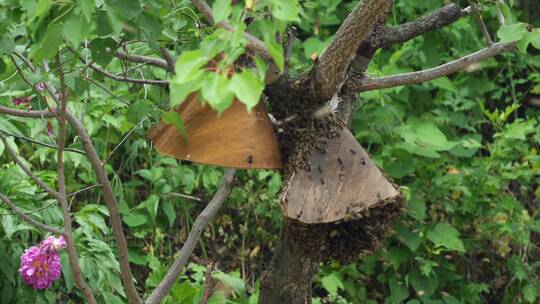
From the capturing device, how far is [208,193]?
180 inches

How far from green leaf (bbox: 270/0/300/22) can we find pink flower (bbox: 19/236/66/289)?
1745 millimetres

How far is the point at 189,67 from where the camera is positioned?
148cm

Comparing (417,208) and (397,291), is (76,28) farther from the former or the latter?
(397,291)

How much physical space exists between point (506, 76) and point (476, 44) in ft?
1.59

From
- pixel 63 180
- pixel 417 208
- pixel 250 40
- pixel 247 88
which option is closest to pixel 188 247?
pixel 63 180

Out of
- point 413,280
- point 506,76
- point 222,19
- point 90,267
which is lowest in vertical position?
point 413,280

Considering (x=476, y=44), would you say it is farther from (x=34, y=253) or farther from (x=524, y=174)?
(x=34, y=253)

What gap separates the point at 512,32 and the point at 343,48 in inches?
15.8

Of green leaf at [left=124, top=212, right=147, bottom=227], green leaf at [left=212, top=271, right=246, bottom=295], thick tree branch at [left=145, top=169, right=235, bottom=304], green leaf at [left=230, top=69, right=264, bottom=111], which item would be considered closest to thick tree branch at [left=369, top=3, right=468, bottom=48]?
thick tree branch at [left=145, top=169, right=235, bottom=304]

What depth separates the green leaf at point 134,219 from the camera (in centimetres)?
419

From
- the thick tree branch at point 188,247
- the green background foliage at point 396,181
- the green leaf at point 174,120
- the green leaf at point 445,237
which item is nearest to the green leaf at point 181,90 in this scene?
the green leaf at point 174,120

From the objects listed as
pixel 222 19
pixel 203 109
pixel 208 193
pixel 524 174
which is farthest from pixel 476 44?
pixel 222 19

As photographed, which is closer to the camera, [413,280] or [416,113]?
[413,280]

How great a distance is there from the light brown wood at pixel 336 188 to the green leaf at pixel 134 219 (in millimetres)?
2006
